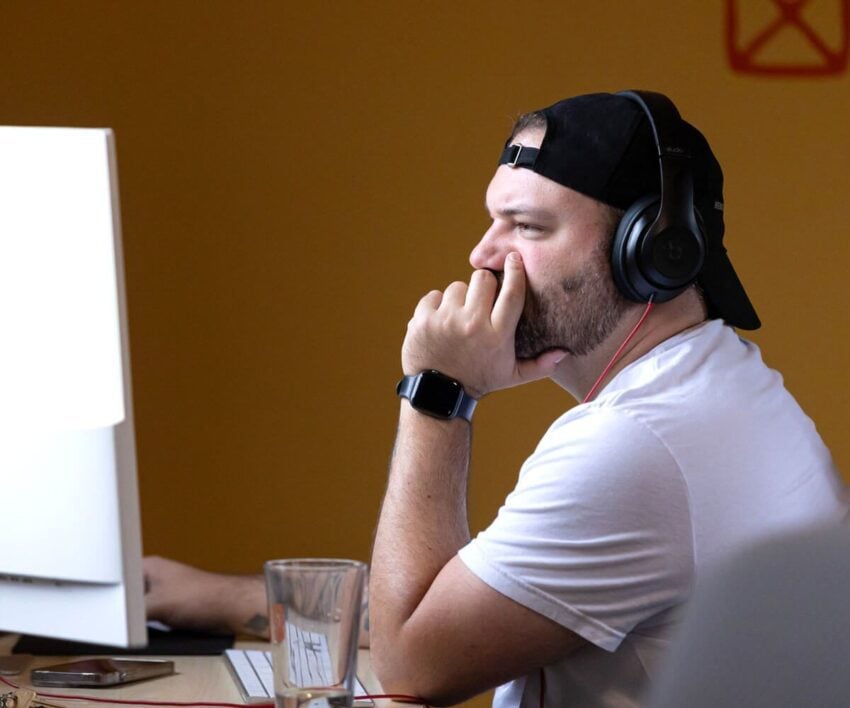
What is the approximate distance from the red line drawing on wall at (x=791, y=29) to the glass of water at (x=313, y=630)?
75.8 inches

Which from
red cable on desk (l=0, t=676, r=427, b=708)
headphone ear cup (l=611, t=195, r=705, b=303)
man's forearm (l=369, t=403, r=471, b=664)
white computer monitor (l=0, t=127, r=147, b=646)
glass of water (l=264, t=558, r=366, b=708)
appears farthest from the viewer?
headphone ear cup (l=611, t=195, r=705, b=303)

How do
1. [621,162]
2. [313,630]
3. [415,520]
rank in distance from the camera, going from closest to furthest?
[313,630] → [415,520] → [621,162]

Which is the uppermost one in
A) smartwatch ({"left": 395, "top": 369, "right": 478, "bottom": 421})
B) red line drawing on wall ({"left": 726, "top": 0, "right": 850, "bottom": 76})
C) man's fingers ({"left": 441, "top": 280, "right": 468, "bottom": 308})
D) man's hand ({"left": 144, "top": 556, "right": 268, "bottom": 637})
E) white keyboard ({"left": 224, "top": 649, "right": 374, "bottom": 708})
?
red line drawing on wall ({"left": 726, "top": 0, "right": 850, "bottom": 76})

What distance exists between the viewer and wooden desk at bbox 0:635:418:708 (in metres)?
1.20

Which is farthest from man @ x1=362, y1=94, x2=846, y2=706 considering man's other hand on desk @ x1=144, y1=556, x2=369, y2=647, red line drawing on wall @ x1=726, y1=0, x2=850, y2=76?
red line drawing on wall @ x1=726, y1=0, x2=850, y2=76

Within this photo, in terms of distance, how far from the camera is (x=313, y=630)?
102cm

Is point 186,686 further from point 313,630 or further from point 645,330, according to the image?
point 645,330

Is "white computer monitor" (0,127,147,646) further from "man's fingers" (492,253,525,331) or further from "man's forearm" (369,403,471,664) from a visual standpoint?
"man's fingers" (492,253,525,331)

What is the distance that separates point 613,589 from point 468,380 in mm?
362

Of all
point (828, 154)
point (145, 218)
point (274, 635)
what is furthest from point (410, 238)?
point (274, 635)

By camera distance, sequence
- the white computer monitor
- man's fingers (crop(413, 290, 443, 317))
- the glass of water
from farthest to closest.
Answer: man's fingers (crop(413, 290, 443, 317)), the glass of water, the white computer monitor

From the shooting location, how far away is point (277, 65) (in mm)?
2553

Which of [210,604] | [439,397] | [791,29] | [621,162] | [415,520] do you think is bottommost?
[210,604]

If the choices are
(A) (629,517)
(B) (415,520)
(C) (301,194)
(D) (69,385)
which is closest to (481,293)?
(B) (415,520)
